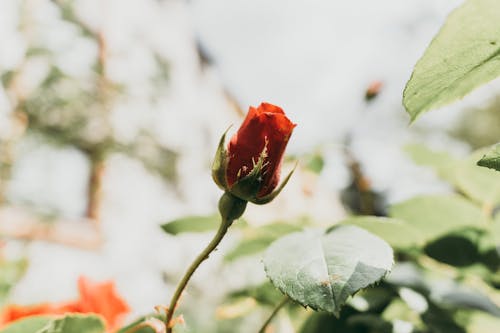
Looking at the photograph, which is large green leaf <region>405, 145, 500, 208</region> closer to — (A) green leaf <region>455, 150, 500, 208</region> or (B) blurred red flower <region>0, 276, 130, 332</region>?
(A) green leaf <region>455, 150, 500, 208</region>

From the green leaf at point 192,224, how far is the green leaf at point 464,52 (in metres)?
0.14

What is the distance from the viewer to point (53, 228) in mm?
2062

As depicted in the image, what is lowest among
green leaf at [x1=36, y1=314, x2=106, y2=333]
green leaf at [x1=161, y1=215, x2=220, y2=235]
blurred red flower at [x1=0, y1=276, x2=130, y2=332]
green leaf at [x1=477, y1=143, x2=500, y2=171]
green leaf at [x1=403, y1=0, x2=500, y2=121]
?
blurred red flower at [x1=0, y1=276, x2=130, y2=332]

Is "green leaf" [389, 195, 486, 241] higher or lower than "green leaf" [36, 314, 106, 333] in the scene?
higher

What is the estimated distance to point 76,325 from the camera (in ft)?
0.66

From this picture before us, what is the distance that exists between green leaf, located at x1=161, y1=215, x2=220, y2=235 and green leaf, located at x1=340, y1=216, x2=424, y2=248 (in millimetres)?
71

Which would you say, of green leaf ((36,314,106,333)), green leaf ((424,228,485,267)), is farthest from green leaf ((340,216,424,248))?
green leaf ((36,314,106,333))

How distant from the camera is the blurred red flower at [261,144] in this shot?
19 cm

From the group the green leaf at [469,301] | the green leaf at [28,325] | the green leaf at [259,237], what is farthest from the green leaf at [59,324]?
the green leaf at [469,301]

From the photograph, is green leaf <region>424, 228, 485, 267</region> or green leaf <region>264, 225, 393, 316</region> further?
green leaf <region>424, 228, 485, 267</region>

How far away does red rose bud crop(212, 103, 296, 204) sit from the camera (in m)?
0.19

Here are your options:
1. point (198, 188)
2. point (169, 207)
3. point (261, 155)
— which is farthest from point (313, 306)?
point (198, 188)

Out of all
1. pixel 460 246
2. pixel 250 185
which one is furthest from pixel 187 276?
pixel 460 246

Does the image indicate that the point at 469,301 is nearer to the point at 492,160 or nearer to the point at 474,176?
the point at 474,176
